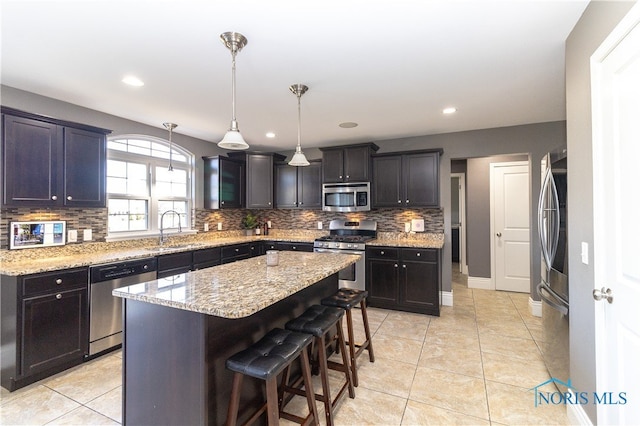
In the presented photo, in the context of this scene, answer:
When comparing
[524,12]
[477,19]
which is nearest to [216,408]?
[477,19]

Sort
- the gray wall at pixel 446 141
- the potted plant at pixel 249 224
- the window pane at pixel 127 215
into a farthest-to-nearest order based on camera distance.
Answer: the potted plant at pixel 249 224
the window pane at pixel 127 215
the gray wall at pixel 446 141

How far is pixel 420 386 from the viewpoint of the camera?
7.58 ft

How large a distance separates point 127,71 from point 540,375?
4.26 m

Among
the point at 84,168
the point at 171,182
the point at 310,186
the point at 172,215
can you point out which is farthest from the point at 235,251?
the point at 84,168

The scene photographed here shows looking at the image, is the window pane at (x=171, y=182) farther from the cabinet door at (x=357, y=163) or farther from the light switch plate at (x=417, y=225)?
the light switch plate at (x=417, y=225)

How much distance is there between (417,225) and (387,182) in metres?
0.82

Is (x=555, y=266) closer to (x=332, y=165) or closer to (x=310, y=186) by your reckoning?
(x=332, y=165)

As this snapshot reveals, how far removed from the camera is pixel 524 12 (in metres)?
1.74

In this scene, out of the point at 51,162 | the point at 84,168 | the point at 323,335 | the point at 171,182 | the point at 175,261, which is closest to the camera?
the point at 323,335

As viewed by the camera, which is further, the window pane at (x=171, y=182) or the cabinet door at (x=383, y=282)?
the window pane at (x=171, y=182)

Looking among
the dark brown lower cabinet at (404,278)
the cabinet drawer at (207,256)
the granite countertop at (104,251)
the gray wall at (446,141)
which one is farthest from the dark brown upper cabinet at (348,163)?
the cabinet drawer at (207,256)

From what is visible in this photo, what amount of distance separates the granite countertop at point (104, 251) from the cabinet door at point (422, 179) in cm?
59

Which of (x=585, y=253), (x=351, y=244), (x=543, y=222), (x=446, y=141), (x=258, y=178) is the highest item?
(x=446, y=141)

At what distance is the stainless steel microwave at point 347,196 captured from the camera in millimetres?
4539
